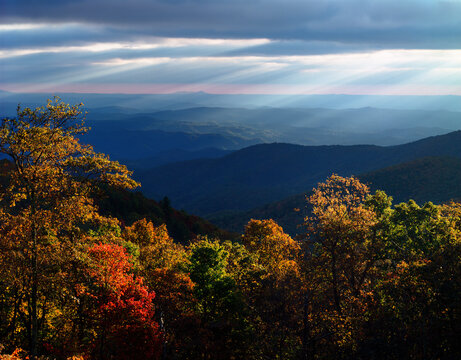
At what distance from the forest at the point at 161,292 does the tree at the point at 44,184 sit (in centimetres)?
6

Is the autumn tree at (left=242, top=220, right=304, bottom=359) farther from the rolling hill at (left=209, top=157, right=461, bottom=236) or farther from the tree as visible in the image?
the rolling hill at (left=209, top=157, right=461, bottom=236)

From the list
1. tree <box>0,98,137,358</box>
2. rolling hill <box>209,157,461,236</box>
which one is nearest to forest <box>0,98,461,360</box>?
tree <box>0,98,137,358</box>

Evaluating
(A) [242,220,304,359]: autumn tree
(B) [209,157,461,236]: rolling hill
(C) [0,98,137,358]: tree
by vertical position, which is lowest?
(B) [209,157,461,236]: rolling hill

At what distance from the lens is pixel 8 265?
1681 centimetres

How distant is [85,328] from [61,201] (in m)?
8.18

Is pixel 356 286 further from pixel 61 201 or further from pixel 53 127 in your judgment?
pixel 53 127

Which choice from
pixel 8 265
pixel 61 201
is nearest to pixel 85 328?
pixel 8 265

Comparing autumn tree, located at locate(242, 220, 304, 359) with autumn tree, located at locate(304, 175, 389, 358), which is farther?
autumn tree, located at locate(304, 175, 389, 358)

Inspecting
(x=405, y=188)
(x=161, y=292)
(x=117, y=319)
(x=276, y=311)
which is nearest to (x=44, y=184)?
(x=117, y=319)

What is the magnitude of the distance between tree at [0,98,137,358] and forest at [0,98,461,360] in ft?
0.21

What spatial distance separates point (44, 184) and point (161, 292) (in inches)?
404

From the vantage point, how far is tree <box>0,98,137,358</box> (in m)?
17.5

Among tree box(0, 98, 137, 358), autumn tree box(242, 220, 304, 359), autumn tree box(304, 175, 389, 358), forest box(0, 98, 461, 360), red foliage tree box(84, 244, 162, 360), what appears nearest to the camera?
tree box(0, 98, 137, 358)

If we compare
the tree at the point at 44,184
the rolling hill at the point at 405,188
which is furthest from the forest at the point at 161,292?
the rolling hill at the point at 405,188
